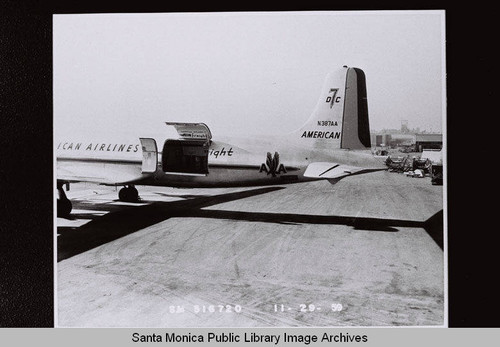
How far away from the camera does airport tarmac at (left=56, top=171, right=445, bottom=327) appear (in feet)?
14.7

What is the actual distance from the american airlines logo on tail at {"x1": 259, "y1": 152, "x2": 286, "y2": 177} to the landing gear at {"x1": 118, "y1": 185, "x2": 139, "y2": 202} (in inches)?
77.2

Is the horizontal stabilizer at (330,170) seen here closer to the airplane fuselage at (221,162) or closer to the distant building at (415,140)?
the airplane fuselage at (221,162)

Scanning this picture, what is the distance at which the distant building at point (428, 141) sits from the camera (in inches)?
181

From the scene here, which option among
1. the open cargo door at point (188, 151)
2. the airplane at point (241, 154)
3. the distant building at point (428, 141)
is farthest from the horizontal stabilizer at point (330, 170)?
the open cargo door at point (188, 151)

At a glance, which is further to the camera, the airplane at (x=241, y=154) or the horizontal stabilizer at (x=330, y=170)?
the horizontal stabilizer at (x=330, y=170)

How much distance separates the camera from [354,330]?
4.39 meters

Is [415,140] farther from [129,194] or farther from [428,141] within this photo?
[129,194]

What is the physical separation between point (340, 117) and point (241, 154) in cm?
168

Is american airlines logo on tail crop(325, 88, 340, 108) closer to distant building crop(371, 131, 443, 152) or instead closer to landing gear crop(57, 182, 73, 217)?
distant building crop(371, 131, 443, 152)

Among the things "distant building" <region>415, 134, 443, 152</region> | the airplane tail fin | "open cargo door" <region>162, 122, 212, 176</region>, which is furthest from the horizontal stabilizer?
"open cargo door" <region>162, 122, 212, 176</region>

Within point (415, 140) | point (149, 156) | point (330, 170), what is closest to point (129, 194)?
point (149, 156)
